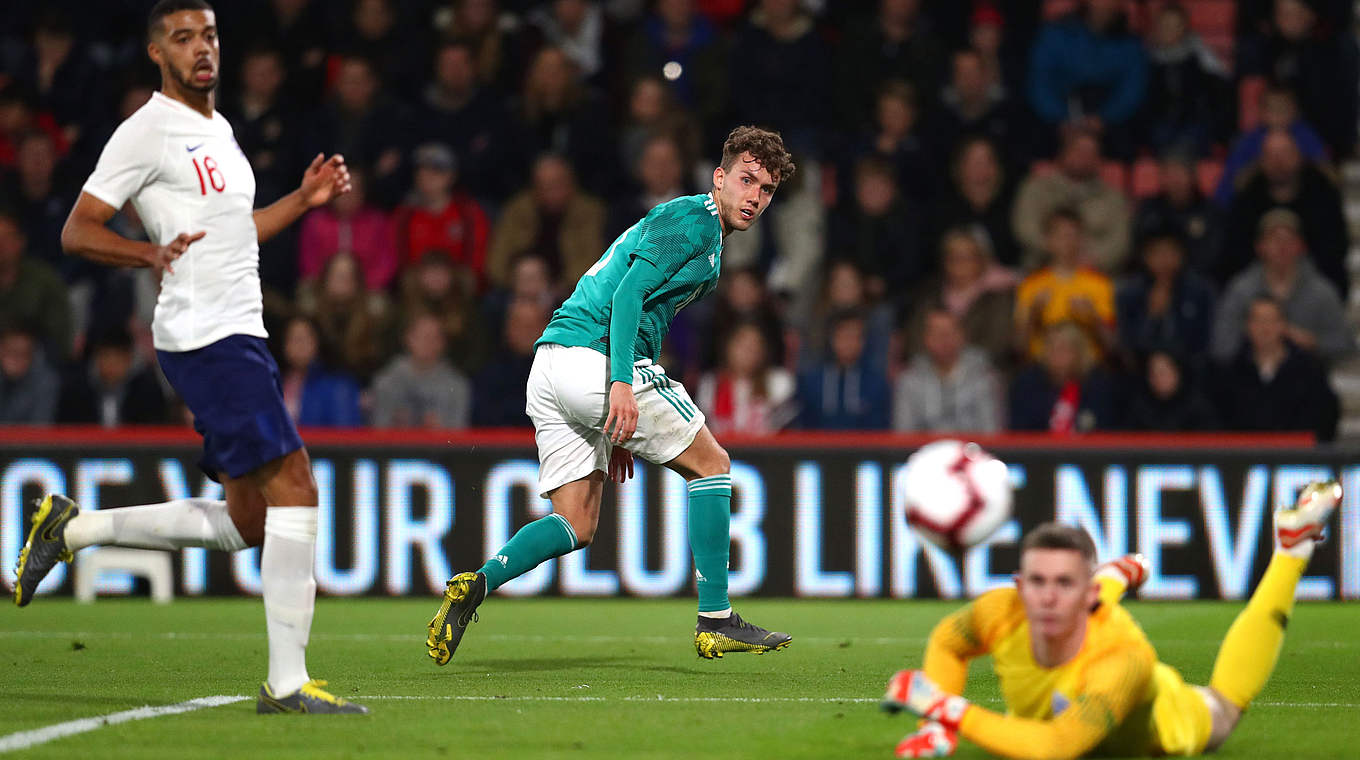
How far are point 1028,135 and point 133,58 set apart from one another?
24.3 ft

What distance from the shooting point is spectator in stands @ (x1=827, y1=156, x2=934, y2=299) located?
1369 cm

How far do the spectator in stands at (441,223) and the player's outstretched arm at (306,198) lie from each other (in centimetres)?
788

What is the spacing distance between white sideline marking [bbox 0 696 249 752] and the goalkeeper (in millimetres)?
2440

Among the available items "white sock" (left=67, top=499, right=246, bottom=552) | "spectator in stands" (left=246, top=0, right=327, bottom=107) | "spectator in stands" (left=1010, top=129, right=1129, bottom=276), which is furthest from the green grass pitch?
"spectator in stands" (left=246, top=0, right=327, bottom=107)

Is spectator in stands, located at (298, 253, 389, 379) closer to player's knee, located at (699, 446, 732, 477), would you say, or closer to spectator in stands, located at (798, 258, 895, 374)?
spectator in stands, located at (798, 258, 895, 374)

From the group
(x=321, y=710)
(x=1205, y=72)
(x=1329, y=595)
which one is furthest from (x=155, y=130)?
(x=1205, y=72)

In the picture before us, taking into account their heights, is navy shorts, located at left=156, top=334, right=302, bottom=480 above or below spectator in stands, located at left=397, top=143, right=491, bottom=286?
below

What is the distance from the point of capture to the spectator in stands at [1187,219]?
13.5m

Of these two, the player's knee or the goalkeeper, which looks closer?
the goalkeeper

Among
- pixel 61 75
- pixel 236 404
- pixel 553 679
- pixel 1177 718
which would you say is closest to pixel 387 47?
pixel 61 75

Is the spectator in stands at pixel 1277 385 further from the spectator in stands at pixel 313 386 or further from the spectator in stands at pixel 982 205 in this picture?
the spectator in stands at pixel 313 386

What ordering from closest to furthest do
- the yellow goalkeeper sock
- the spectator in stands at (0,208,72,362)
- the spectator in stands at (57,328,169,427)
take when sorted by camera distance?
the yellow goalkeeper sock
the spectator in stands at (57,328,169,427)
the spectator in stands at (0,208,72,362)

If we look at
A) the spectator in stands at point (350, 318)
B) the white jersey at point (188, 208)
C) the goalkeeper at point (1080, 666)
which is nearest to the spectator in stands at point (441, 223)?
the spectator in stands at point (350, 318)

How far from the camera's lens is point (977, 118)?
46.9 ft
